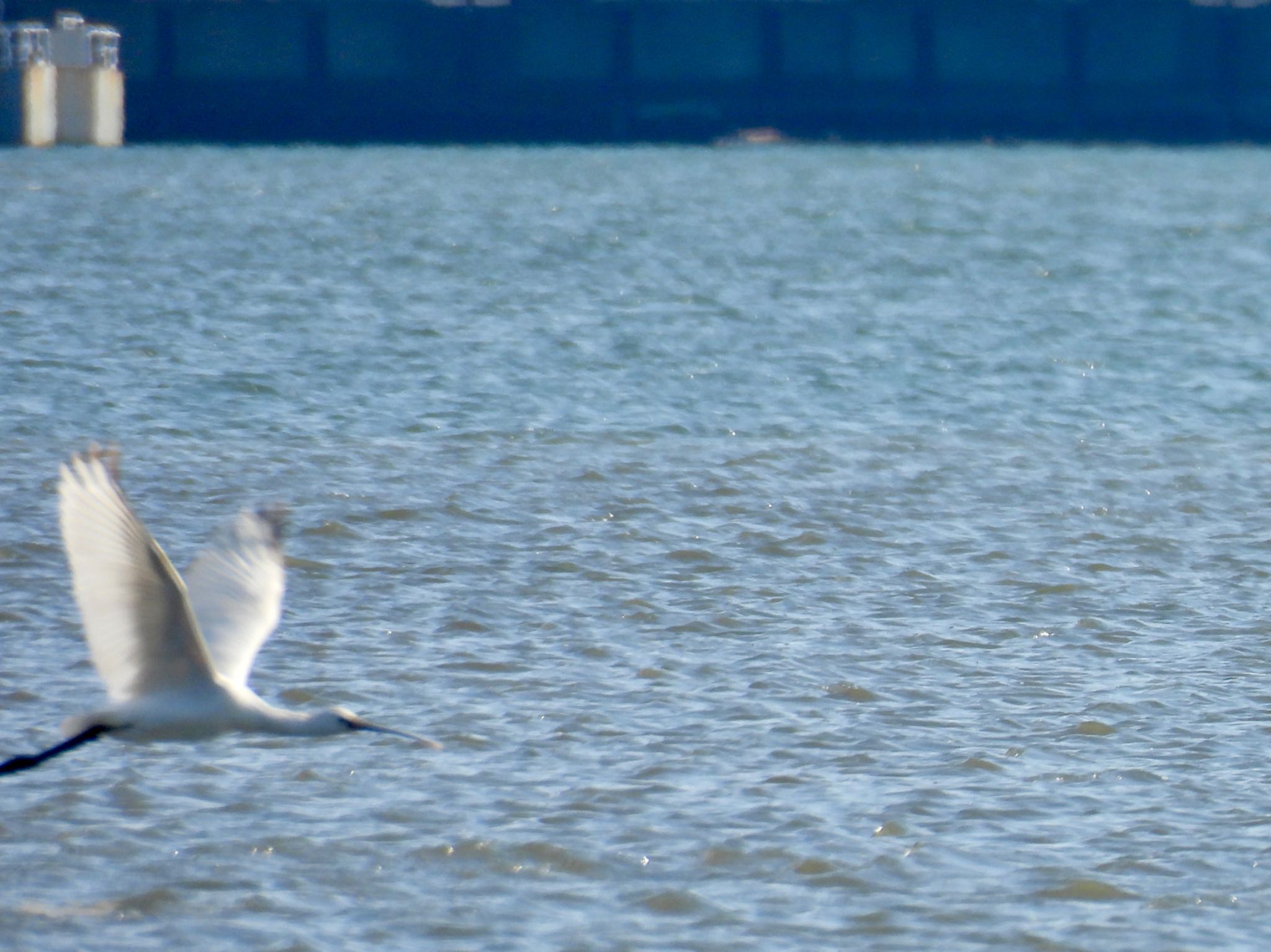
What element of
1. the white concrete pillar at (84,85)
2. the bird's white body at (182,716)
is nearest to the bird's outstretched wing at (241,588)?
the bird's white body at (182,716)

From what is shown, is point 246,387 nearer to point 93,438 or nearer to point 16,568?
point 93,438

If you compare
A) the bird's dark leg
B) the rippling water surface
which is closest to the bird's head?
the rippling water surface

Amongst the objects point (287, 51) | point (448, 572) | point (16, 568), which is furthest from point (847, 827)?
point (287, 51)

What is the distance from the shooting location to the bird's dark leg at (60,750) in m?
7.02

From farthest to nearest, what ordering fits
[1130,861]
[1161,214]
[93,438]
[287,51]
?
1. [287,51]
2. [1161,214]
3. [93,438]
4. [1130,861]

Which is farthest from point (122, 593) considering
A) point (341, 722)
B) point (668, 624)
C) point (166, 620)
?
point (668, 624)

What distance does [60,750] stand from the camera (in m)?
7.08

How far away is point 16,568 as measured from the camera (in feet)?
37.4

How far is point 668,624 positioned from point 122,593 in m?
4.60

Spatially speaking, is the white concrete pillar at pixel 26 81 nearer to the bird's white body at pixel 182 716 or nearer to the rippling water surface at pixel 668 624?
the rippling water surface at pixel 668 624

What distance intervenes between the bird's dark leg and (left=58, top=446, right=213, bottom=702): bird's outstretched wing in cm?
11

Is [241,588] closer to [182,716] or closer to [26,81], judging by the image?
[182,716]

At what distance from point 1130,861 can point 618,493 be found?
696 cm

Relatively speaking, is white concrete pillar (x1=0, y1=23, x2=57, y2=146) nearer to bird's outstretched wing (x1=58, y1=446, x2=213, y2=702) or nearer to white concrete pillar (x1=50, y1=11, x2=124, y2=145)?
white concrete pillar (x1=50, y1=11, x2=124, y2=145)
